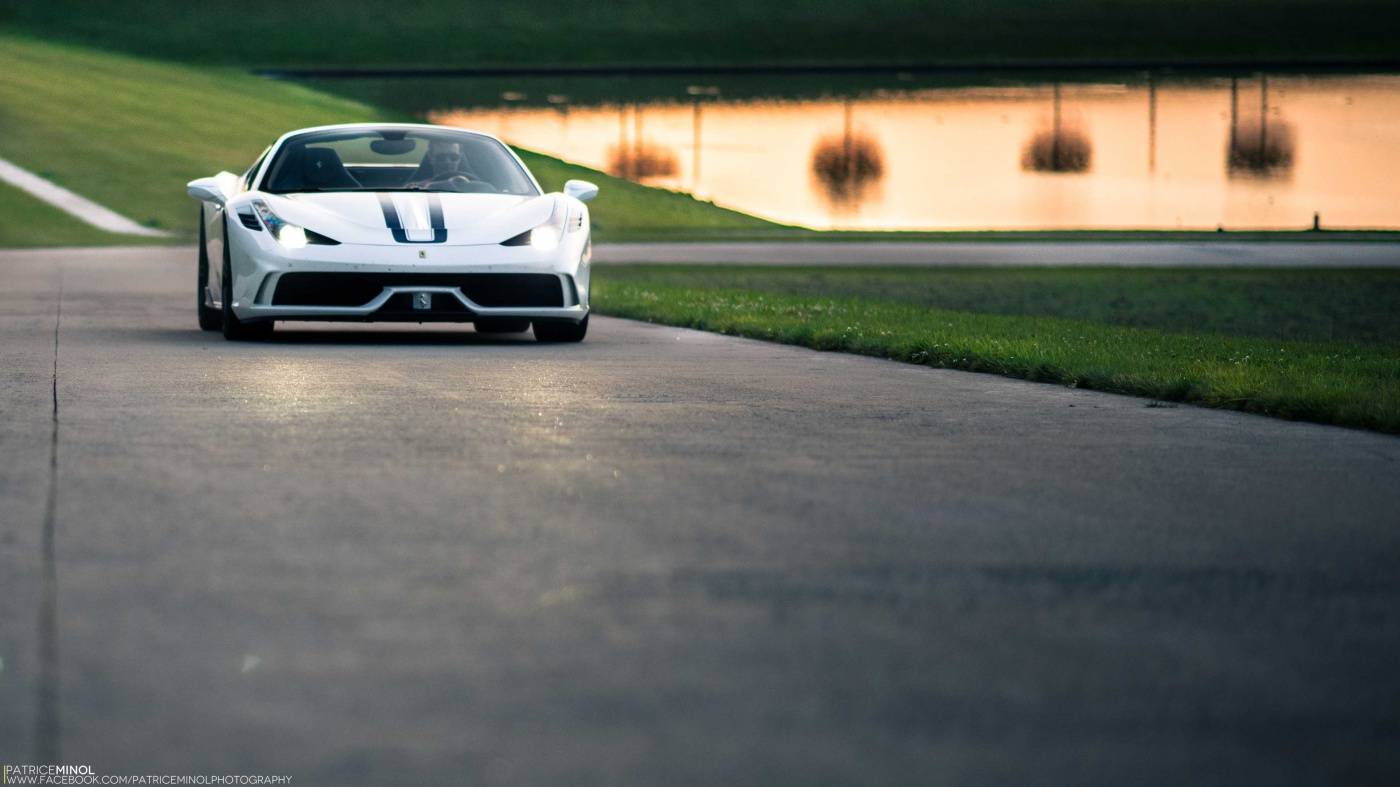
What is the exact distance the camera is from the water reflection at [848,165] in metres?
A: 49.5

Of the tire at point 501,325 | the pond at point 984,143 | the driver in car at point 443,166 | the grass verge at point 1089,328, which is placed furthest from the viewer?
the pond at point 984,143

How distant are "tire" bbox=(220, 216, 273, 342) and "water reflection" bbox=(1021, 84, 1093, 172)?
1569 inches

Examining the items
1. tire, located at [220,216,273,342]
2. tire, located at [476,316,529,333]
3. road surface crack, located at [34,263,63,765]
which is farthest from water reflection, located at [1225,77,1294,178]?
road surface crack, located at [34,263,63,765]

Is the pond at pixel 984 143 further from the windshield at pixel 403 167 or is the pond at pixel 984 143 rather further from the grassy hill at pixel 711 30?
the windshield at pixel 403 167

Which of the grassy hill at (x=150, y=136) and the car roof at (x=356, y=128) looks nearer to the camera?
the car roof at (x=356, y=128)

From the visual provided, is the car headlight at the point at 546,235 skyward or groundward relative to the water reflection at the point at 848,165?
groundward

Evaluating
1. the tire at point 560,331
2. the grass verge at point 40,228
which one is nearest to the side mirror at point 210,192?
the tire at point 560,331

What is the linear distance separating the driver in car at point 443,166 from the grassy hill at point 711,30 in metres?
75.1

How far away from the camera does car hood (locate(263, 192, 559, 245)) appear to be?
13.5 meters

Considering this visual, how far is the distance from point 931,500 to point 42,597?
2.94 metres

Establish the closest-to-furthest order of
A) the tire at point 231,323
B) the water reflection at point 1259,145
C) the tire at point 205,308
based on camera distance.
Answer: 1. the tire at point 231,323
2. the tire at point 205,308
3. the water reflection at point 1259,145

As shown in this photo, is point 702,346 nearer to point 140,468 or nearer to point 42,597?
point 140,468

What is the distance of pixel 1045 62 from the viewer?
8706 cm

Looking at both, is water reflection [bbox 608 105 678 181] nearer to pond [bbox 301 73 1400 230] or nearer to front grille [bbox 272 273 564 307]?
pond [bbox 301 73 1400 230]
